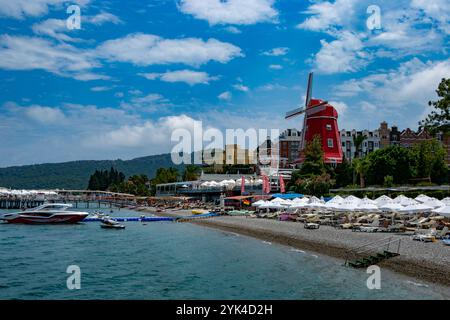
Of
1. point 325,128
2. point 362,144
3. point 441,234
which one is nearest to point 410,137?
point 362,144

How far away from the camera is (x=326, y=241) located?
3481cm

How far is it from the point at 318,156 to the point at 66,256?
6534cm

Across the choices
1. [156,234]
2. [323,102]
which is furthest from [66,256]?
[323,102]

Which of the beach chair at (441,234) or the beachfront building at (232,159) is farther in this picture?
the beachfront building at (232,159)

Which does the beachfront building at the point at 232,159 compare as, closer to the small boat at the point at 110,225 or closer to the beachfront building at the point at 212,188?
the beachfront building at the point at 212,188

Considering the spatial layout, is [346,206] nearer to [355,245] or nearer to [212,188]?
[355,245]

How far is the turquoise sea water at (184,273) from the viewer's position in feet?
69.3

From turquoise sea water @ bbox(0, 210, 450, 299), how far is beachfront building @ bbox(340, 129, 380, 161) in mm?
105153

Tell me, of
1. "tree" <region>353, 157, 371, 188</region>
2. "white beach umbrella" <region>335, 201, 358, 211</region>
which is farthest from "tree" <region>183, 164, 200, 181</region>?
"white beach umbrella" <region>335, 201, 358, 211</region>

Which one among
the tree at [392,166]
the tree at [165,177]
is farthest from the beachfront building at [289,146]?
the tree at [392,166]

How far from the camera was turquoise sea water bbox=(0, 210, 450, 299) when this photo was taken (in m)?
21.1

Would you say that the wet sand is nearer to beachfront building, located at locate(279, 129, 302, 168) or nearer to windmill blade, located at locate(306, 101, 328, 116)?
windmill blade, located at locate(306, 101, 328, 116)

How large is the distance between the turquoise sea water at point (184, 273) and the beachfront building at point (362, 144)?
105153 millimetres

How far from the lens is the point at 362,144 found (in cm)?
14050
